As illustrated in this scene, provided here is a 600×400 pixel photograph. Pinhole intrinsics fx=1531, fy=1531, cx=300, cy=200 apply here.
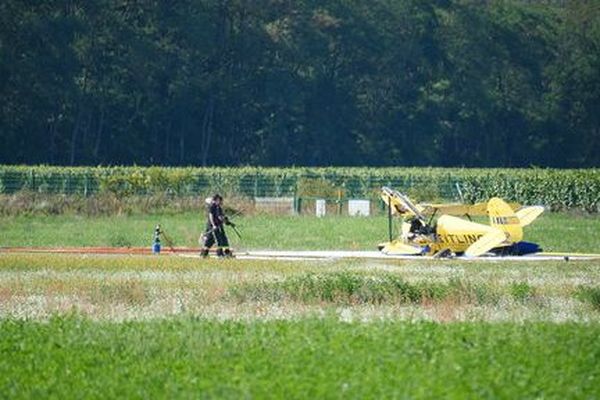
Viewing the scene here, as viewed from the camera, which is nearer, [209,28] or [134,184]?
[134,184]

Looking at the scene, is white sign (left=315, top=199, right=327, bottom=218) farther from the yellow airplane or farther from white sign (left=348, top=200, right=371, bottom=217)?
the yellow airplane

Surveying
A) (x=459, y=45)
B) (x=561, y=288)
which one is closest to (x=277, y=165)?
(x=459, y=45)

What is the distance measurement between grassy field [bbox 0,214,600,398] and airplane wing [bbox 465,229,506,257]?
2923 millimetres

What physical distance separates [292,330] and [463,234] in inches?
796

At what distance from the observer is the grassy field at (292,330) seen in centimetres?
1623

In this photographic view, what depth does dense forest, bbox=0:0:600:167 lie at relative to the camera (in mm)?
92562

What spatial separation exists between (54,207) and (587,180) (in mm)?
24646

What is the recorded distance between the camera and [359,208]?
62688 millimetres

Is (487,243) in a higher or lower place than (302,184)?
lower

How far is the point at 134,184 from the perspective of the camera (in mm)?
64625

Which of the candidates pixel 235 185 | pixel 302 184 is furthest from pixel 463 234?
pixel 235 185

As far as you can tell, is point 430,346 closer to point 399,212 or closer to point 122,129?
point 399,212

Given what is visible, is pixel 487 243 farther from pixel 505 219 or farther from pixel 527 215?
pixel 527 215

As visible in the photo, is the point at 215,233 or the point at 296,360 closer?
the point at 296,360
